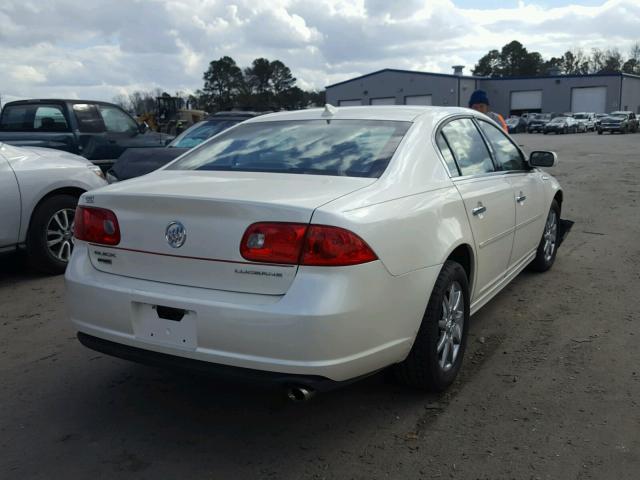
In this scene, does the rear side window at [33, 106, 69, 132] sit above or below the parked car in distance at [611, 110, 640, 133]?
above

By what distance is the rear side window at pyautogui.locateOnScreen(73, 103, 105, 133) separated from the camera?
9.80 meters

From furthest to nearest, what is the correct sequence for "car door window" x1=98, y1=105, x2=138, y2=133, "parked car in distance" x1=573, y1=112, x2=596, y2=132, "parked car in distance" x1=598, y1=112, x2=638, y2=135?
"parked car in distance" x1=573, y1=112, x2=596, y2=132 < "parked car in distance" x1=598, y1=112, x2=638, y2=135 < "car door window" x1=98, y1=105, x2=138, y2=133

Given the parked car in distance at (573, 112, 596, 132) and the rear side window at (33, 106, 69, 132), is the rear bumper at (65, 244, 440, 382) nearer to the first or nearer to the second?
the rear side window at (33, 106, 69, 132)

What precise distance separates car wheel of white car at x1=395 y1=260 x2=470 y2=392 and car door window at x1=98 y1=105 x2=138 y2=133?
8.35 m

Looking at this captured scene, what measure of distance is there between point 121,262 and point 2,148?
367 centimetres

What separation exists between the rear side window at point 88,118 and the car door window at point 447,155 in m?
7.71

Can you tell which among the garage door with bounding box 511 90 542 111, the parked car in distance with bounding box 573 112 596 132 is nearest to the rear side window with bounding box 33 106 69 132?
the parked car in distance with bounding box 573 112 596 132

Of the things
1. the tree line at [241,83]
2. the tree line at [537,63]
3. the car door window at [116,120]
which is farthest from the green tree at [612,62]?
the car door window at [116,120]

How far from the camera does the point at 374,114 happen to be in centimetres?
379

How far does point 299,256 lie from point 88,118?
853 centimetres

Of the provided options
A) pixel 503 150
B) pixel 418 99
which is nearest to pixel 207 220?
pixel 503 150

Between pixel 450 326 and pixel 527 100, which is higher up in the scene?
pixel 527 100

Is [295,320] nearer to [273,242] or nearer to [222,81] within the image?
[273,242]

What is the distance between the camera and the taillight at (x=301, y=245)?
8.34 ft
